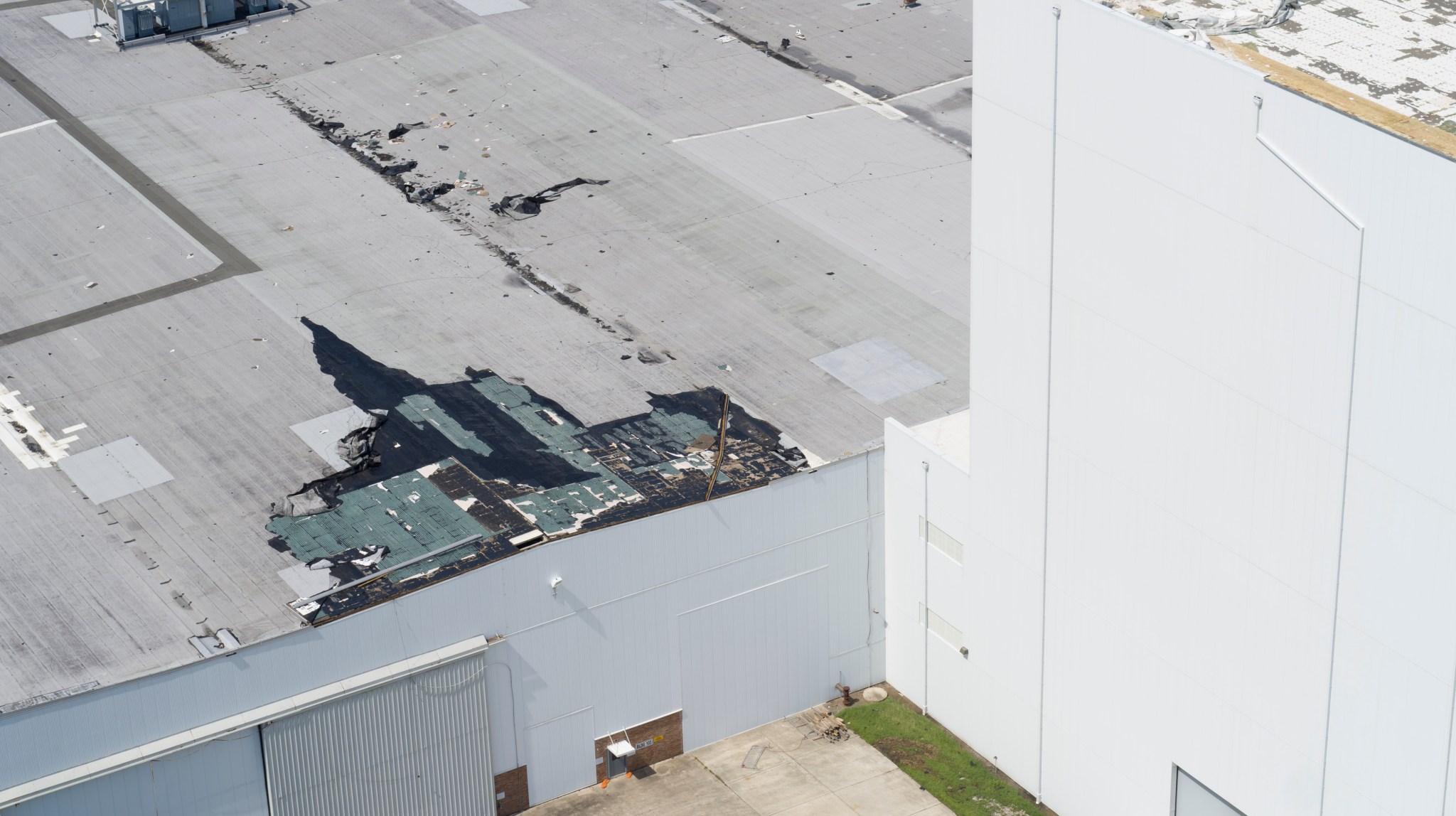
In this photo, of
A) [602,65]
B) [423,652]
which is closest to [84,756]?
[423,652]

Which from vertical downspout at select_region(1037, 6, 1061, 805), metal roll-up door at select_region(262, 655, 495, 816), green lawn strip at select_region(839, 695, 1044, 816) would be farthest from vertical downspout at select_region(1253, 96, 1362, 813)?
metal roll-up door at select_region(262, 655, 495, 816)

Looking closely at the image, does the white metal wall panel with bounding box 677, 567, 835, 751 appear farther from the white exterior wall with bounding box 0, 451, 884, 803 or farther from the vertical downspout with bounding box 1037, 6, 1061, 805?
the vertical downspout with bounding box 1037, 6, 1061, 805

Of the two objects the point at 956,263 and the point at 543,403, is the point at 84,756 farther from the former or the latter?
the point at 956,263

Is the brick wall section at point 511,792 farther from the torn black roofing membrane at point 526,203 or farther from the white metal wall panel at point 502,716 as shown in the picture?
the torn black roofing membrane at point 526,203

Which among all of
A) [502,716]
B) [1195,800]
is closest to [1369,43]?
[1195,800]

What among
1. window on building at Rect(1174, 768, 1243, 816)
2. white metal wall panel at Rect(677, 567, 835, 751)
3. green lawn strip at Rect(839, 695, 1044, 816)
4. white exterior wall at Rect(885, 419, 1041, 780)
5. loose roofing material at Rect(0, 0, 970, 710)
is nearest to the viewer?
window on building at Rect(1174, 768, 1243, 816)

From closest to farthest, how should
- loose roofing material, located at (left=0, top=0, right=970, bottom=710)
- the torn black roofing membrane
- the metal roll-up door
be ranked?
the metal roll-up door
loose roofing material, located at (left=0, top=0, right=970, bottom=710)
the torn black roofing membrane

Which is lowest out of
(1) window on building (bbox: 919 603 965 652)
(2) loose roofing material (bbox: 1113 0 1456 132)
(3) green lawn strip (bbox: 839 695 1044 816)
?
(3) green lawn strip (bbox: 839 695 1044 816)
